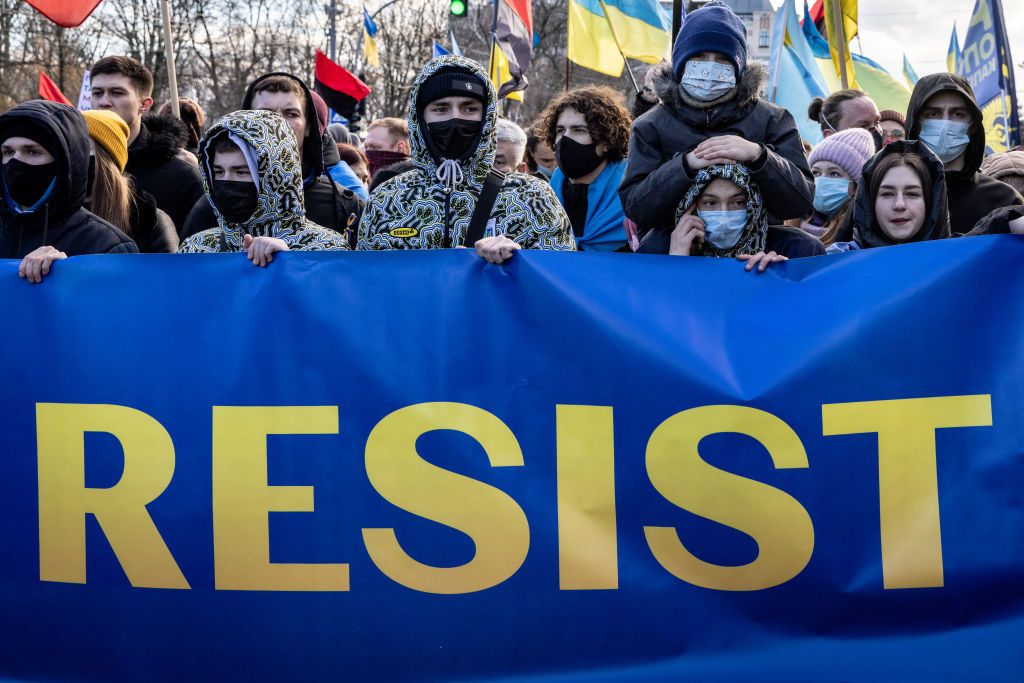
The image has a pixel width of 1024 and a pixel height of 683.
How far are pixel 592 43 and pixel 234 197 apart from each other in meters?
6.13

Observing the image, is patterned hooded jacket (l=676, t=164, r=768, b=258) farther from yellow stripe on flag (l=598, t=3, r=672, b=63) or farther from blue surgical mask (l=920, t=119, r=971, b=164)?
yellow stripe on flag (l=598, t=3, r=672, b=63)

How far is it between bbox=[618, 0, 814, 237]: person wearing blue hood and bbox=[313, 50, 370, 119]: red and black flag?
602 cm

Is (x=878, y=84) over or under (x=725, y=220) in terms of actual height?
over

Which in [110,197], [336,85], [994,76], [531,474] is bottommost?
[531,474]

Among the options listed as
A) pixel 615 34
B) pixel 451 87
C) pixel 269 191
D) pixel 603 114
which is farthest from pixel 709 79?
pixel 615 34

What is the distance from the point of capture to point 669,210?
12.5 ft

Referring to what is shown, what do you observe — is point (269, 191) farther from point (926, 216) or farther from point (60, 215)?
point (926, 216)

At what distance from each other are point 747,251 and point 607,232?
4.55ft

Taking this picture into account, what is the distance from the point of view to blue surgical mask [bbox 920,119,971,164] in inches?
187

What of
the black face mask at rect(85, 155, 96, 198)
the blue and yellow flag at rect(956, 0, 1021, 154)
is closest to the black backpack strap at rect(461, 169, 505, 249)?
the black face mask at rect(85, 155, 96, 198)

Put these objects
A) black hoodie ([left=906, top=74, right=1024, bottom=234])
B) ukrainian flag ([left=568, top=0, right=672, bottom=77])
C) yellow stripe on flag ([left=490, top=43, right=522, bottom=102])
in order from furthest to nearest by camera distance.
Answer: ukrainian flag ([left=568, top=0, right=672, bottom=77]), yellow stripe on flag ([left=490, top=43, right=522, bottom=102]), black hoodie ([left=906, top=74, right=1024, bottom=234])

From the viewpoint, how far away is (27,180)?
3885mm

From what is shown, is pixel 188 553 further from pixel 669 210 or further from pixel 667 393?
pixel 669 210

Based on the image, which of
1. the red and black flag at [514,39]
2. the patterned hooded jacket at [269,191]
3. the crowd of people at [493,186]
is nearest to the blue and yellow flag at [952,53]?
the red and black flag at [514,39]
